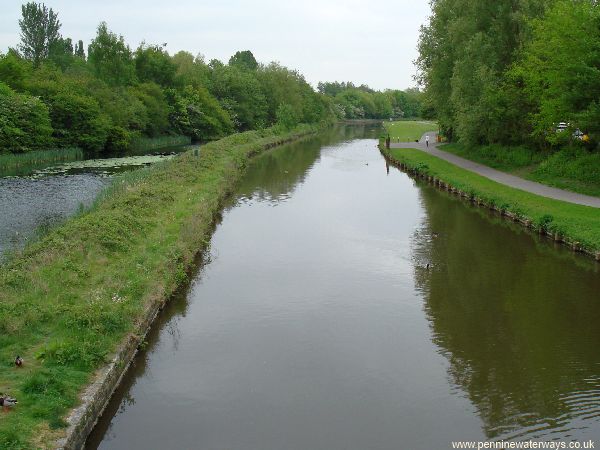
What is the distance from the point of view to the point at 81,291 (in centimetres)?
1525

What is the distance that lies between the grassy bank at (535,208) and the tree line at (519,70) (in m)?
4.69

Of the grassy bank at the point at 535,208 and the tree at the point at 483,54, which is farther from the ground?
the tree at the point at 483,54

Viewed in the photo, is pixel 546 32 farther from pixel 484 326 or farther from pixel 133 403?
pixel 133 403

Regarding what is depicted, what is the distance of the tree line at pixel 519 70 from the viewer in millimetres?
31625

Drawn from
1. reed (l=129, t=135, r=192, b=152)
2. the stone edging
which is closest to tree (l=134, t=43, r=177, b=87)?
reed (l=129, t=135, r=192, b=152)

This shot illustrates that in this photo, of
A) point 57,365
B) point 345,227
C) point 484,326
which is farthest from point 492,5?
point 57,365

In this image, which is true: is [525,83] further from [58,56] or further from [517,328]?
[58,56]

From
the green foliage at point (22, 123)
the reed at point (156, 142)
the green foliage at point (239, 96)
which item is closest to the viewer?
the green foliage at point (22, 123)

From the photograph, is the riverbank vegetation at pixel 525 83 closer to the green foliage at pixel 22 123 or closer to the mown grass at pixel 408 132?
the mown grass at pixel 408 132

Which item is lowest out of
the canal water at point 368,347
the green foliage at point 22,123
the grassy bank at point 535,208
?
the canal water at point 368,347

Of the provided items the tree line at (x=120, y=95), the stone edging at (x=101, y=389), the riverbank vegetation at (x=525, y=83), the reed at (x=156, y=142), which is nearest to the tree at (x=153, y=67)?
the tree line at (x=120, y=95)

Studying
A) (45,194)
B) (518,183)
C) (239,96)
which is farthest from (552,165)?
(239,96)

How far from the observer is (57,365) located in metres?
11.3

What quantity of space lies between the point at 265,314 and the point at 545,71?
27662 millimetres
